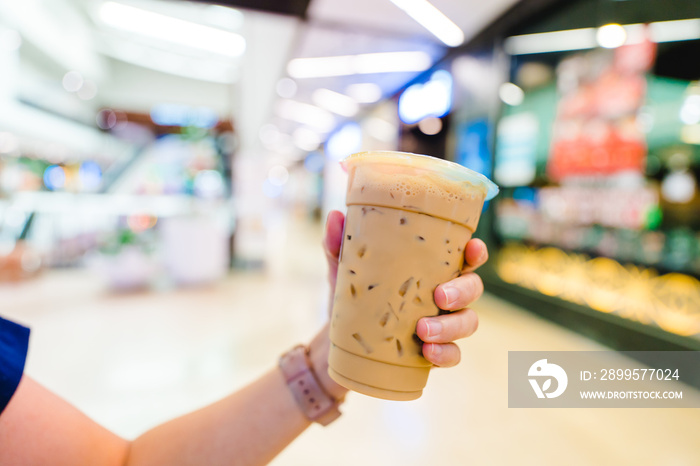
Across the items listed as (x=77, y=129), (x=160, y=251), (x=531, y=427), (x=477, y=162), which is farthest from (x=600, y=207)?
(x=77, y=129)

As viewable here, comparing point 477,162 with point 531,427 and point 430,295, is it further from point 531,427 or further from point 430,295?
point 430,295

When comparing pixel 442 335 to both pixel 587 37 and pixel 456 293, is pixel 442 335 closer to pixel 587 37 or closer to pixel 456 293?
pixel 456 293

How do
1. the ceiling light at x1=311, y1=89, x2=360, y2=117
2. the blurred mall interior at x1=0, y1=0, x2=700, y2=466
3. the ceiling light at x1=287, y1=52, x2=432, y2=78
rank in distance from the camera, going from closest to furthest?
the blurred mall interior at x1=0, y1=0, x2=700, y2=466 → the ceiling light at x1=287, y1=52, x2=432, y2=78 → the ceiling light at x1=311, y1=89, x2=360, y2=117

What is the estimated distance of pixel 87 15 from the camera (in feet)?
24.1

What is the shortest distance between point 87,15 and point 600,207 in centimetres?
906

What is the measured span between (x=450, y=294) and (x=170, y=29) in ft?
27.8

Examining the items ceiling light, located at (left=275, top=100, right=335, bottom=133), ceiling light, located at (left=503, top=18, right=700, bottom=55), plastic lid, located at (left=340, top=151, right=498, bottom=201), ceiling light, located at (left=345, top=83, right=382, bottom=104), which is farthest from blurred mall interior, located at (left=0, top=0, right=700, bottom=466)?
ceiling light, located at (left=275, top=100, right=335, bottom=133)

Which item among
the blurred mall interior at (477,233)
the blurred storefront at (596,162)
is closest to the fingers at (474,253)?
the blurred mall interior at (477,233)

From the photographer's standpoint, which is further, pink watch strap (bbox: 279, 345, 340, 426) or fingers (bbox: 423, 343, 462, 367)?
pink watch strap (bbox: 279, 345, 340, 426)

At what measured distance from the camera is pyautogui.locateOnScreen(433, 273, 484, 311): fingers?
483 mm

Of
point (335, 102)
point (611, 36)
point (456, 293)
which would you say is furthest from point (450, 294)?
point (335, 102)

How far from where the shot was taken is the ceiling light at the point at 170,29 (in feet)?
22.0

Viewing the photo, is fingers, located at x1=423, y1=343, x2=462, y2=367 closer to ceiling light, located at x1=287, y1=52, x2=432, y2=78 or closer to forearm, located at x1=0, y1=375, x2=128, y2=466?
forearm, located at x1=0, y1=375, x2=128, y2=466

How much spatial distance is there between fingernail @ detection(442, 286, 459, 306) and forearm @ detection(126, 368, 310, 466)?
31 centimetres
